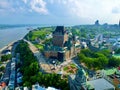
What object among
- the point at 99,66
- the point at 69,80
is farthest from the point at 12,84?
the point at 99,66

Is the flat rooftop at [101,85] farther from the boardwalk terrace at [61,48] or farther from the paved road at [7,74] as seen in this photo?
the boardwalk terrace at [61,48]

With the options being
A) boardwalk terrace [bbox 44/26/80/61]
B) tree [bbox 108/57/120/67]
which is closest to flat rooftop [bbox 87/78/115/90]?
tree [bbox 108/57/120/67]

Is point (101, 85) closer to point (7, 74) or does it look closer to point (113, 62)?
point (113, 62)

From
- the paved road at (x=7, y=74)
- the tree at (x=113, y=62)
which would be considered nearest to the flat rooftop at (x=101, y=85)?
the tree at (x=113, y=62)

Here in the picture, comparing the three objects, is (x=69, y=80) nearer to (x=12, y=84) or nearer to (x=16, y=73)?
(x=12, y=84)

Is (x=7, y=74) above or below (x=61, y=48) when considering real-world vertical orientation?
below

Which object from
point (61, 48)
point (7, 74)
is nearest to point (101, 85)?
point (7, 74)

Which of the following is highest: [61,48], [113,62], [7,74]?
[61,48]

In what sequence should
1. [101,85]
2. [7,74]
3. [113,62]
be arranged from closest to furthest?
[101,85] < [113,62] < [7,74]
